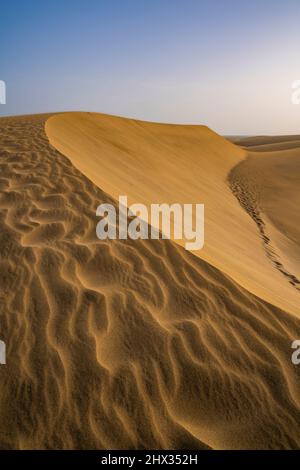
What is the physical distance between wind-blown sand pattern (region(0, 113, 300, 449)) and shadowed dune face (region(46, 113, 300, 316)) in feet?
0.39

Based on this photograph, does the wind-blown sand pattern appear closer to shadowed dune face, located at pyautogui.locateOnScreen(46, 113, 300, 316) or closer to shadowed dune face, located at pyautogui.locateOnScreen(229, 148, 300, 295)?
shadowed dune face, located at pyautogui.locateOnScreen(46, 113, 300, 316)

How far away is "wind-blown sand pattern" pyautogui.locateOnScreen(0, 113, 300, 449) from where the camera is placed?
2.17 meters

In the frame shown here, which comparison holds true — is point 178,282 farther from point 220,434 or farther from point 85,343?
point 220,434

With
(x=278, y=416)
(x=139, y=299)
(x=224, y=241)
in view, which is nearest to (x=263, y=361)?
(x=278, y=416)

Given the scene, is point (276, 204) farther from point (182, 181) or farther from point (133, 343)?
point (133, 343)

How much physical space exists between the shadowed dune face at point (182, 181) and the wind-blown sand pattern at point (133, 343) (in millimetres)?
118

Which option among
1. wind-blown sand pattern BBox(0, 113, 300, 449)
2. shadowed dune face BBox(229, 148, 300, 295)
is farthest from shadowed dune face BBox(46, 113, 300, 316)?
shadowed dune face BBox(229, 148, 300, 295)

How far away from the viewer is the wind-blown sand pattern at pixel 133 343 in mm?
2174

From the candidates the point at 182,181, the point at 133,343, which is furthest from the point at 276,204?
the point at 133,343

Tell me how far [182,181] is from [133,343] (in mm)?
9017

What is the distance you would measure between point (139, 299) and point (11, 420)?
1314mm

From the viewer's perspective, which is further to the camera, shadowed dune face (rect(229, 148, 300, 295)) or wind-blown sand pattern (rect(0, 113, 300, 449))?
shadowed dune face (rect(229, 148, 300, 295))
